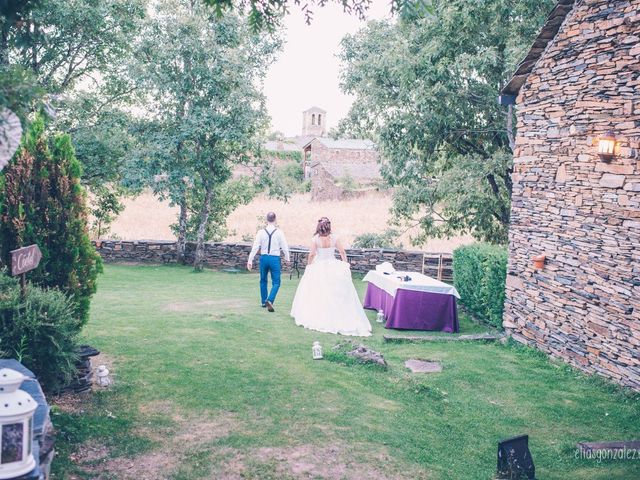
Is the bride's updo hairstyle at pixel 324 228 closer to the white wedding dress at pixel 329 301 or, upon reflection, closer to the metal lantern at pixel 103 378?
the white wedding dress at pixel 329 301

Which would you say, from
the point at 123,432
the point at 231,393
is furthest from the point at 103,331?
the point at 123,432

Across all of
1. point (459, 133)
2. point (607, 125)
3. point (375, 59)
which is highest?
point (375, 59)

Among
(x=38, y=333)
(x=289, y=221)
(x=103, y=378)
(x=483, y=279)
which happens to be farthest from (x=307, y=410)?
(x=289, y=221)

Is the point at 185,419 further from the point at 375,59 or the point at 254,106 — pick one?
the point at 254,106

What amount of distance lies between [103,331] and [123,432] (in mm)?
4133

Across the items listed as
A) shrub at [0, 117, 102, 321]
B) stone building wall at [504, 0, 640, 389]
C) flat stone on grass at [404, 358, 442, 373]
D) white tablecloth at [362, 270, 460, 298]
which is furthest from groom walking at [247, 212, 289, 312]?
shrub at [0, 117, 102, 321]

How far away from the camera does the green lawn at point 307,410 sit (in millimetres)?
5178

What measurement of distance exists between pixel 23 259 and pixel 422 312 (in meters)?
7.73

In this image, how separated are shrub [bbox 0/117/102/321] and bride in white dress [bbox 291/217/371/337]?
4721 mm

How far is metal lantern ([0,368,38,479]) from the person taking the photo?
10.8 ft

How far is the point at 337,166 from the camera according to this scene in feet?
169

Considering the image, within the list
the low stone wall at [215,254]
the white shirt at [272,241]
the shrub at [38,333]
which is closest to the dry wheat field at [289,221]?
the low stone wall at [215,254]

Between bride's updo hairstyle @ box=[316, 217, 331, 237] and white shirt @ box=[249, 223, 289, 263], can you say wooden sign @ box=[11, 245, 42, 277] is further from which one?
bride's updo hairstyle @ box=[316, 217, 331, 237]

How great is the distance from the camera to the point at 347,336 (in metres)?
10.5
